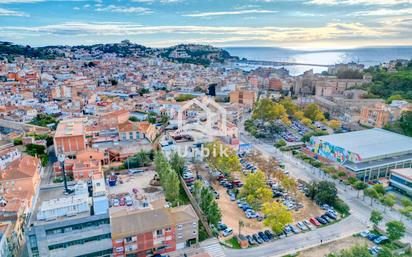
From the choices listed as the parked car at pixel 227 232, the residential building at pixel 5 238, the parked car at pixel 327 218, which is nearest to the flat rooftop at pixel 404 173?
the parked car at pixel 327 218

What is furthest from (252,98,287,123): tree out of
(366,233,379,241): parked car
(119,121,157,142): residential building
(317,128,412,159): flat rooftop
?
(366,233,379,241): parked car

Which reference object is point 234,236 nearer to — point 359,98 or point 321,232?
point 321,232

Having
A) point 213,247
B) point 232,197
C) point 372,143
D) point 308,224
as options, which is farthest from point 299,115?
point 213,247

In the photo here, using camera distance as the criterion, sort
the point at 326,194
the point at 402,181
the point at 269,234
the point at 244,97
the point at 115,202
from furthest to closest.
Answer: the point at 244,97 < the point at 402,181 < the point at 115,202 < the point at 326,194 < the point at 269,234

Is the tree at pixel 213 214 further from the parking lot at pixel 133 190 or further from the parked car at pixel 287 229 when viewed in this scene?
the parked car at pixel 287 229

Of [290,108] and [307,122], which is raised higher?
[290,108]

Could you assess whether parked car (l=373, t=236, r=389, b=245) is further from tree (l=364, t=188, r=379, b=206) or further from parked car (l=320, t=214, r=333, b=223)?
tree (l=364, t=188, r=379, b=206)

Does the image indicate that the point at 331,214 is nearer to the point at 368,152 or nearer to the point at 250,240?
the point at 250,240

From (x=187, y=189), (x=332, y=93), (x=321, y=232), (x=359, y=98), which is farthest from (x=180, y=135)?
(x=332, y=93)
